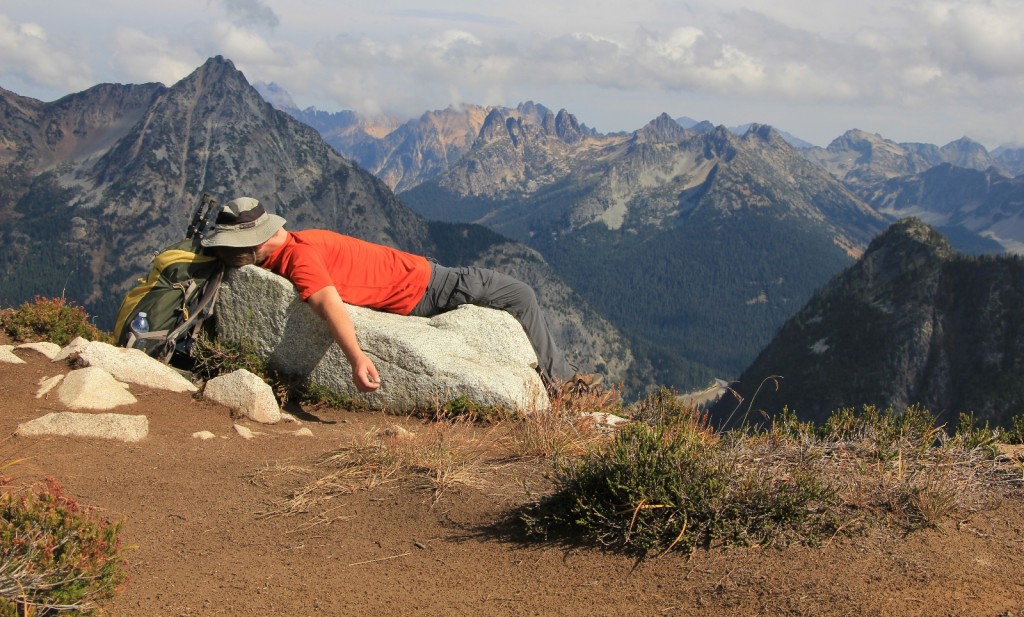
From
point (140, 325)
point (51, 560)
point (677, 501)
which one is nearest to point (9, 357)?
point (140, 325)

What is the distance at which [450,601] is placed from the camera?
5.51m

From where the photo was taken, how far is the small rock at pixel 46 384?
9.28m

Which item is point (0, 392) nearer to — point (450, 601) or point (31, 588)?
point (31, 588)

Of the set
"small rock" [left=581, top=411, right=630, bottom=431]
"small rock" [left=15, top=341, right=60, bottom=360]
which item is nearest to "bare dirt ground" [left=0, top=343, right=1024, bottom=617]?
"small rock" [left=581, top=411, right=630, bottom=431]

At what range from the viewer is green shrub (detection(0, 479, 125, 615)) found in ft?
13.9

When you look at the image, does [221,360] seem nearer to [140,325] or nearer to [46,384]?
[140,325]

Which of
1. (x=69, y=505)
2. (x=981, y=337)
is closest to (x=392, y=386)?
(x=69, y=505)

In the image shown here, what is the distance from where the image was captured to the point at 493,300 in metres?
12.0

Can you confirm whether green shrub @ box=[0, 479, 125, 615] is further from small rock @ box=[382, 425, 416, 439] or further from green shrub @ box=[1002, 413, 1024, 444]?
green shrub @ box=[1002, 413, 1024, 444]

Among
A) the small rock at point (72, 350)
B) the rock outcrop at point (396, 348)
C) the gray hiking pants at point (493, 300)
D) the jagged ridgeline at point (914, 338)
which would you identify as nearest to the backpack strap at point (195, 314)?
the rock outcrop at point (396, 348)

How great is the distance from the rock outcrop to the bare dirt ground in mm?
2675

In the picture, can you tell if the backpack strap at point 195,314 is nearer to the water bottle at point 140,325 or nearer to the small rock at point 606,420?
the water bottle at point 140,325

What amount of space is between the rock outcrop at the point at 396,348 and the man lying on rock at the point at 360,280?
0.86 ft

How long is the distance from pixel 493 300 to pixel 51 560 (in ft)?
26.6
